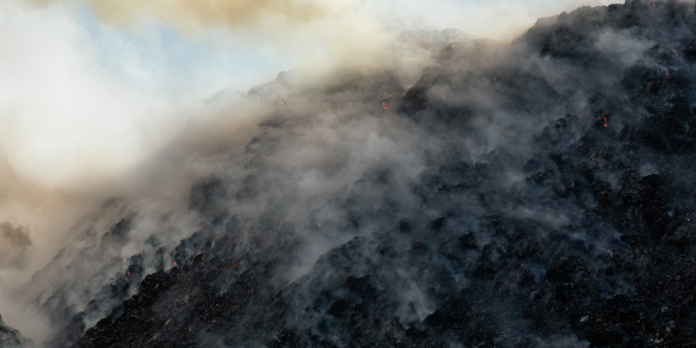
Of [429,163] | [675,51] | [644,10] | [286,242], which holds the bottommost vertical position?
[286,242]

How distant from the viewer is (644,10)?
202 ft

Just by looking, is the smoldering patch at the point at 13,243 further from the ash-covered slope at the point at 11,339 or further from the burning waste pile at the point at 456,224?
the ash-covered slope at the point at 11,339

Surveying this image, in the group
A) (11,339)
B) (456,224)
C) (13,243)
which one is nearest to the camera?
(11,339)

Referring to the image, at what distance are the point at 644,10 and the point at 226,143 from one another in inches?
2404

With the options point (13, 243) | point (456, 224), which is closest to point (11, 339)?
point (13, 243)

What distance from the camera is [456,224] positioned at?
5059 cm

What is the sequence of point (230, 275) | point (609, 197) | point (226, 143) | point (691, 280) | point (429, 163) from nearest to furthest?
point (691, 280) < point (609, 197) < point (230, 275) < point (429, 163) < point (226, 143)

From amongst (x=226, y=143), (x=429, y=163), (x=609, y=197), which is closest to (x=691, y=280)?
(x=609, y=197)

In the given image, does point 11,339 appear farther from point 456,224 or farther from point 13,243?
point 456,224

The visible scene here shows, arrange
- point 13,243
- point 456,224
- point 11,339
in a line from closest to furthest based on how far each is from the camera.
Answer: point 11,339 < point 456,224 < point 13,243

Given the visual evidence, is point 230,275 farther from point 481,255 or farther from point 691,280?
point 691,280

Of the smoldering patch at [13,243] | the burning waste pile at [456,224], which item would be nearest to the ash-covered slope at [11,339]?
the burning waste pile at [456,224]

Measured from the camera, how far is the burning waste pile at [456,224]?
42.8 metres

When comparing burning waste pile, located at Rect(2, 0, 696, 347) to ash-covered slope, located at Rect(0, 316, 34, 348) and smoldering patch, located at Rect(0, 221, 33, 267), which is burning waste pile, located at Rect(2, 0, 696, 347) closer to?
ash-covered slope, located at Rect(0, 316, 34, 348)
